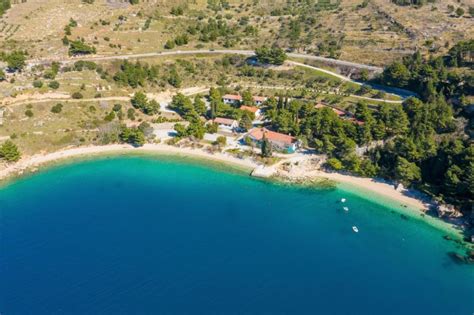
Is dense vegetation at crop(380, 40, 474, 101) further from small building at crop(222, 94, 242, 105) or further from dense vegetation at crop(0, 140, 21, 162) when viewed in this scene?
dense vegetation at crop(0, 140, 21, 162)

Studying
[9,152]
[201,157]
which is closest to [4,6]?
[9,152]

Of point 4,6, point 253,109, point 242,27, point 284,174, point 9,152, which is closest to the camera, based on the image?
point 284,174

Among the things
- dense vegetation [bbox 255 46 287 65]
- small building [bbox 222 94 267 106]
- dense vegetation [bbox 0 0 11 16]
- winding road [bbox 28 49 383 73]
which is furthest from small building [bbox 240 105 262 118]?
dense vegetation [bbox 0 0 11 16]

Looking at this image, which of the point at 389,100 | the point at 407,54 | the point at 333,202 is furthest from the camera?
the point at 407,54

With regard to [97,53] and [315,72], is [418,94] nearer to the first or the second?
[315,72]

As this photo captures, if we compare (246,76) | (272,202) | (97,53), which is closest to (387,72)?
(246,76)

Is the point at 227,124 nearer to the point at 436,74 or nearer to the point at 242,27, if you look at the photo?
the point at 436,74
